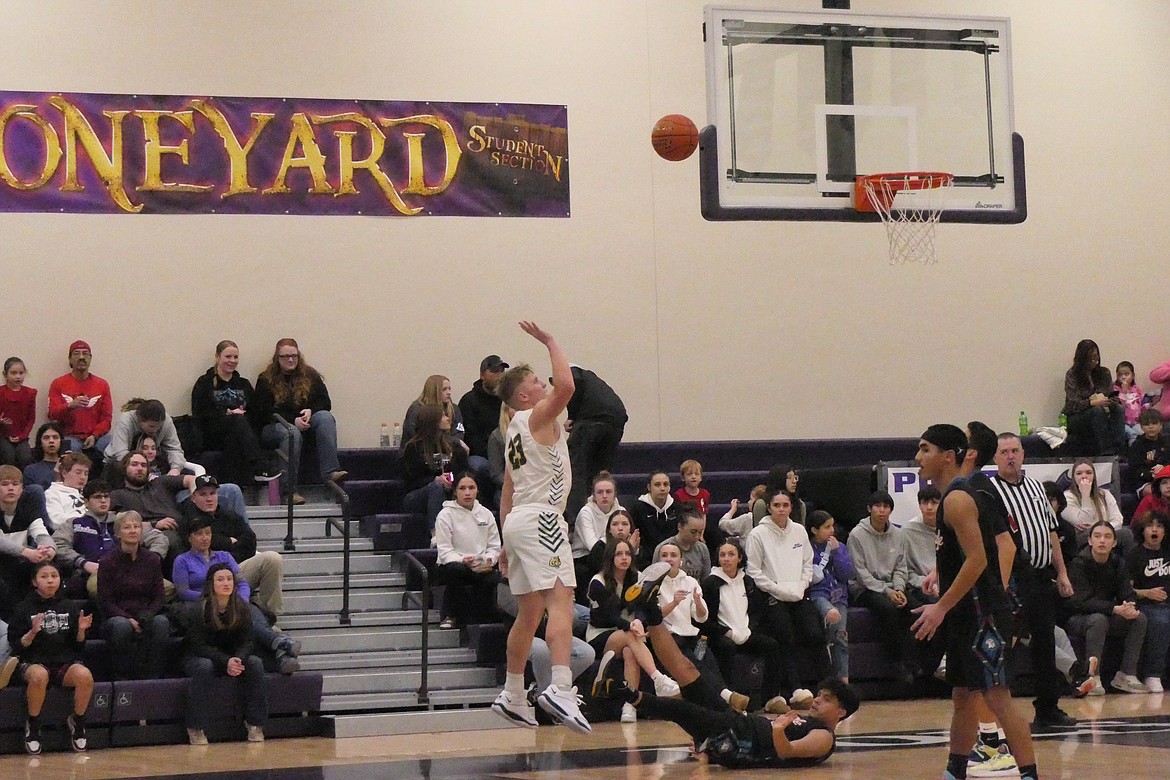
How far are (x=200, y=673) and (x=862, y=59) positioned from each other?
6567 millimetres

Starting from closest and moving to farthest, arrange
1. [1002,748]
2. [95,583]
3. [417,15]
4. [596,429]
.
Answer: [1002,748] < [95,583] < [596,429] < [417,15]

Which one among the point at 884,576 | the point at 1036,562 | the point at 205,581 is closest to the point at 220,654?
the point at 205,581

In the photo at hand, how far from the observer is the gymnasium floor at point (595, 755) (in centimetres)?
801

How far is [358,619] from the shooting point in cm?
1264

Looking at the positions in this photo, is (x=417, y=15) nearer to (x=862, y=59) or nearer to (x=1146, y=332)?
(x=862, y=59)

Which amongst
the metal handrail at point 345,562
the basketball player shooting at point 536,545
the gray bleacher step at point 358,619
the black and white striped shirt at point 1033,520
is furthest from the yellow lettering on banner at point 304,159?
the black and white striped shirt at point 1033,520

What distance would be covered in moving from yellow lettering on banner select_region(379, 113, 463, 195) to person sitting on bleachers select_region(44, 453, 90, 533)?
4628 millimetres

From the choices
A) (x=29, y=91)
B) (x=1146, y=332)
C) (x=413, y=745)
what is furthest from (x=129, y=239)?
(x=1146, y=332)

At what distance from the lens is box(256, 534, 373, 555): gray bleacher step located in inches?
530

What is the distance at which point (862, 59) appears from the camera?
11.5 metres

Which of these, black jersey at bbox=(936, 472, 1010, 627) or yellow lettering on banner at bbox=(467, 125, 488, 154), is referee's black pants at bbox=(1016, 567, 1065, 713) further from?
yellow lettering on banner at bbox=(467, 125, 488, 154)

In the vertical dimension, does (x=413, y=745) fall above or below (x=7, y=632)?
below

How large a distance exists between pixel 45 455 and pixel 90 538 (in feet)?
5.54

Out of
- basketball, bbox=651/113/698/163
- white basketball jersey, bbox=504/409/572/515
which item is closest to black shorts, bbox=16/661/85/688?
white basketball jersey, bbox=504/409/572/515
